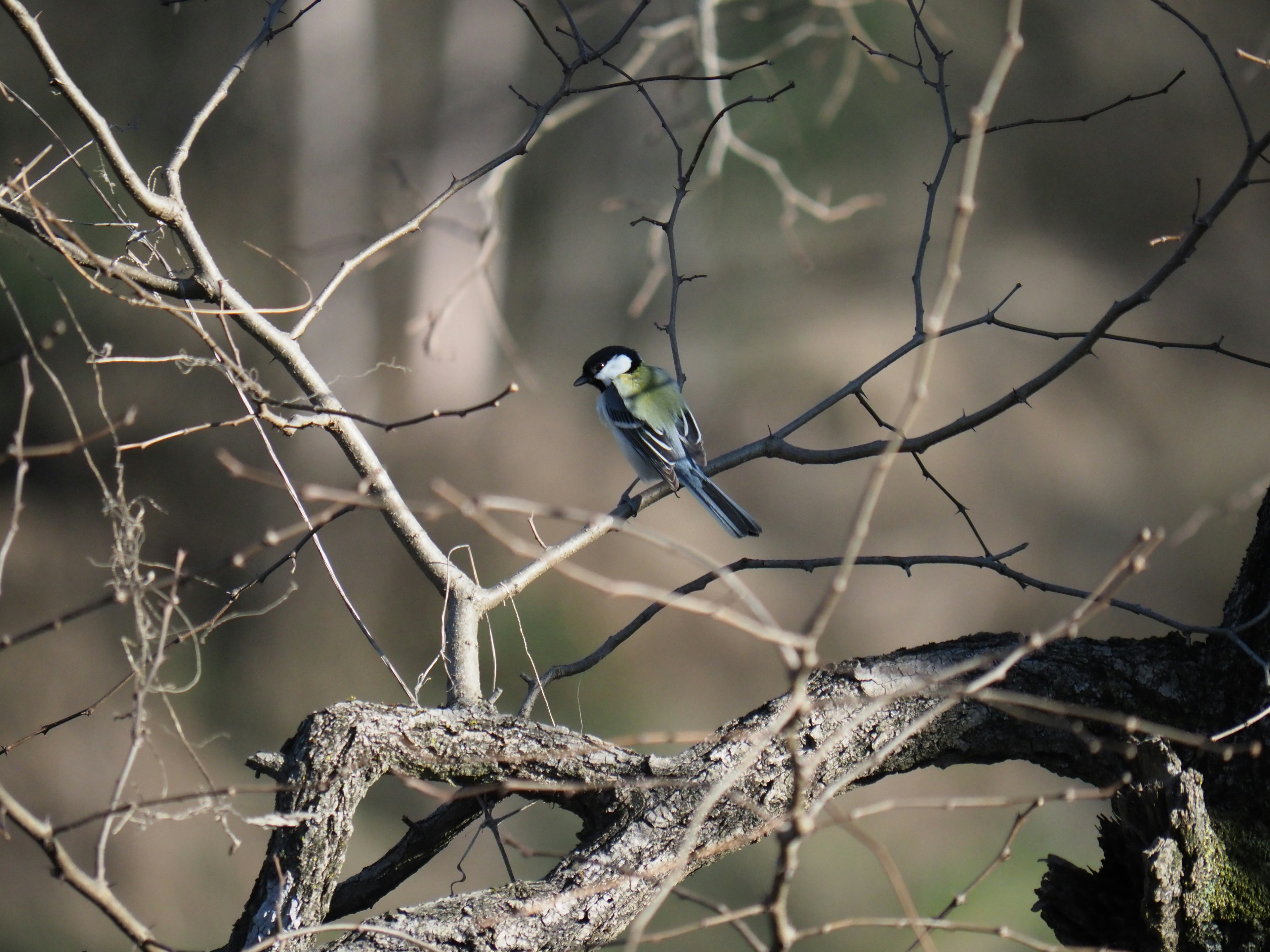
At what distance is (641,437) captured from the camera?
3707 mm

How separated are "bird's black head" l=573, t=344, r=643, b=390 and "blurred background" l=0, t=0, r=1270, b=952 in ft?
5.60

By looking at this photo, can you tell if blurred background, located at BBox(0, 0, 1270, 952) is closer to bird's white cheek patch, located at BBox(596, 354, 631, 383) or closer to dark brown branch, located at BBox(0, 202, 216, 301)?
bird's white cheek patch, located at BBox(596, 354, 631, 383)

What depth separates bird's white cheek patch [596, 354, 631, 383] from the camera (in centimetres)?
436

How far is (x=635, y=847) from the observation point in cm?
181

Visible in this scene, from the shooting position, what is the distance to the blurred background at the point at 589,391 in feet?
22.1

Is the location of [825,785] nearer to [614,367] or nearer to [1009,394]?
[1009,394]

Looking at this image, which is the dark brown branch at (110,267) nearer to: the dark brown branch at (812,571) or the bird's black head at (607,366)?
the dark brown branch at (812,571)

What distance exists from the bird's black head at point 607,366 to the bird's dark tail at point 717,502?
3.07 feet

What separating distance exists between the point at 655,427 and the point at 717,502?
531 millimetres

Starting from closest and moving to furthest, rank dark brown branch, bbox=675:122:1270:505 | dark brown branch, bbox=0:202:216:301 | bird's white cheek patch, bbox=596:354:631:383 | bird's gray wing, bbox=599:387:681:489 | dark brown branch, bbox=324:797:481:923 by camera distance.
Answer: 1. dark brown branch, bbox=0:202:216:301
2. dark brown branch, bbox=675:122:1270:505
3. dark brown branch, bbox=324:797:481:923
4. bird's gray wing, bbox=599:387:681:489
5. bird's white cheek patch, bbox=596:354:631:383

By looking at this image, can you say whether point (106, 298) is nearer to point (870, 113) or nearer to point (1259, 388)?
point (870, 113)

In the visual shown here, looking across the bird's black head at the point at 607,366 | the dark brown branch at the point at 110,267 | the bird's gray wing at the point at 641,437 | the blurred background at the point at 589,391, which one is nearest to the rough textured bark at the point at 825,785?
the dark brown branch at the point at 110,267

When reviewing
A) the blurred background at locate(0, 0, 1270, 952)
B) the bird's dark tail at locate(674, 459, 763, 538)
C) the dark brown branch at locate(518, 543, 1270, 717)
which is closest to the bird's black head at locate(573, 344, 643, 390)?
the bird's dark tail at locate(674, 459, 763, 538)

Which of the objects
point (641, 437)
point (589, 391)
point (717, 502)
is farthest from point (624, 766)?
point (589, 391)
